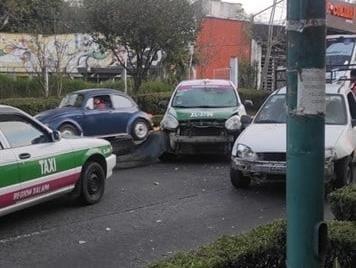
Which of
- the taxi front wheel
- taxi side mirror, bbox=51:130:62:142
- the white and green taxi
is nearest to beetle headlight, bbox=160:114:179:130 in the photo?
the white and green taxi

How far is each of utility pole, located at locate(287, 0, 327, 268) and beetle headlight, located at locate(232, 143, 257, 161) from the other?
5.64 meters

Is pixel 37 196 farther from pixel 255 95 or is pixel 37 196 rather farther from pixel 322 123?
pixel 255 95

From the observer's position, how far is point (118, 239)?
6867 mm

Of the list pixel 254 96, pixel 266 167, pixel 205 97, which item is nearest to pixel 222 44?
pixel 254 96

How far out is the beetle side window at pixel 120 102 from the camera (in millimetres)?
15711

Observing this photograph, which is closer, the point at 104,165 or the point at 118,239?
the point at 118,239

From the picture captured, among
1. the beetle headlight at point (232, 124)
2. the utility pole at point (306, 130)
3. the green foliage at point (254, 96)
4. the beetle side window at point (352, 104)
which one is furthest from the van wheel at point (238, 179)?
the green foliage at point (254, 96)

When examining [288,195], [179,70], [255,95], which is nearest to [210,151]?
[288,195]

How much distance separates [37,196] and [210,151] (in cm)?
546

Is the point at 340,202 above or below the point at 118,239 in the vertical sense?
above

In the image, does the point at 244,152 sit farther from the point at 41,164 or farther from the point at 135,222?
the point at 41,164

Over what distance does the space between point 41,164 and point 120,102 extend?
8.49 metres

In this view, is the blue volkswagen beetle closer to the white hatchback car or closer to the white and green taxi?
the white hatchback car

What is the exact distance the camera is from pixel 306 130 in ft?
10.4
